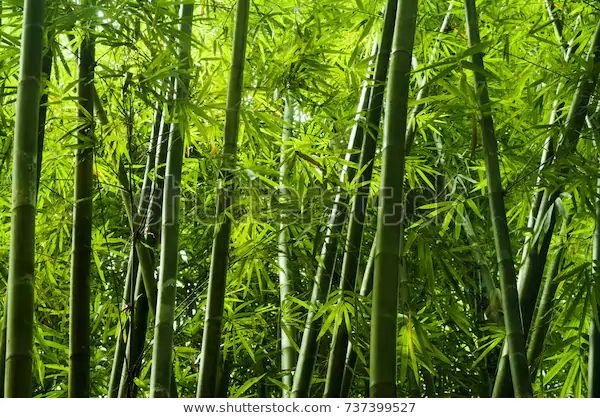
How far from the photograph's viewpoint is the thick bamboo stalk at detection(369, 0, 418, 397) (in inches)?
69.8

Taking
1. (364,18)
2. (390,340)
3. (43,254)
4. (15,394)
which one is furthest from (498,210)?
(43,254)

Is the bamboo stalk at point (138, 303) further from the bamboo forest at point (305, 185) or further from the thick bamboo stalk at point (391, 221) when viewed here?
the thick bamboo stalk at point (391, 221)

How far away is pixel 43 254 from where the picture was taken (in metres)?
2.88

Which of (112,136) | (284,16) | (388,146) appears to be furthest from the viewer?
(284,16)

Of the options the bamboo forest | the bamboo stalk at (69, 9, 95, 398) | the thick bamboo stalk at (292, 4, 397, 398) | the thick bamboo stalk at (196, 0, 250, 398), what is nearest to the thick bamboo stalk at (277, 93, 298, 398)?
the bamboo forest

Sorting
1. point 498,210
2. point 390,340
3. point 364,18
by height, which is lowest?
point 390,340

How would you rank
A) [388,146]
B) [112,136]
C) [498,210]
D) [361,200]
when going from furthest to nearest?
[112,136] < [361,200] < [498,210] < [388,146]

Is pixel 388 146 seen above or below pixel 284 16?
below

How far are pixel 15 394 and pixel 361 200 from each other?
3.65ft

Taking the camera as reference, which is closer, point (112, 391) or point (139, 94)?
point (139, 94)

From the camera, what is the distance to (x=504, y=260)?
213 centimetres

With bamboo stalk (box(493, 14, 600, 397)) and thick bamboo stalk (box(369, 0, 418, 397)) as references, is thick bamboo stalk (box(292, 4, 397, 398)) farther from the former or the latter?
bamboo stalk (box(493, 14, 600, 397))

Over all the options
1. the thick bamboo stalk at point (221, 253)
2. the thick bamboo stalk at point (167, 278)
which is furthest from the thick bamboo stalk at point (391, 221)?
the thick bamboo stalk at point (167, 278)

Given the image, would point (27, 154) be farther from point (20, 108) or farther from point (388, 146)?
point (388, 146)
